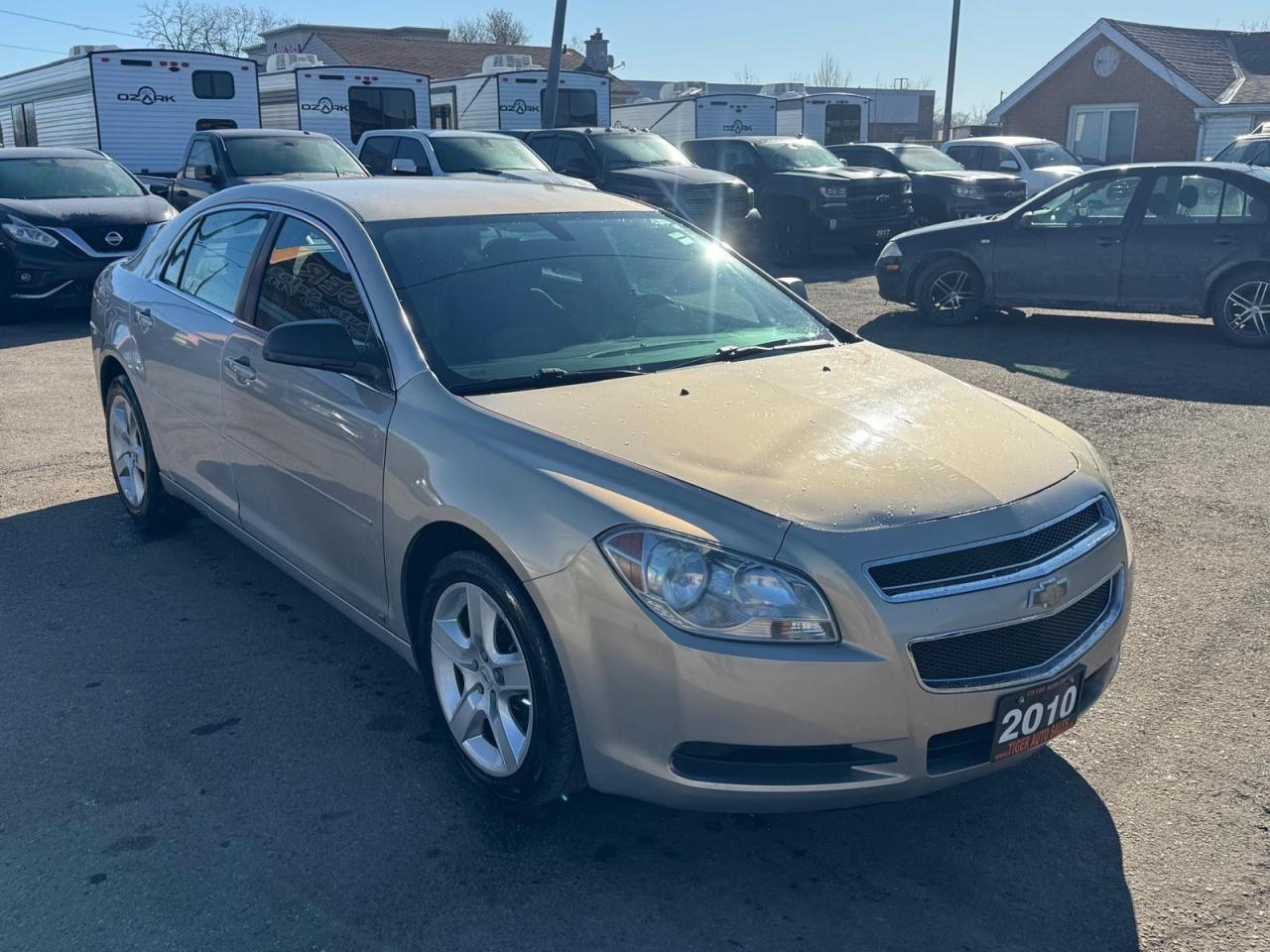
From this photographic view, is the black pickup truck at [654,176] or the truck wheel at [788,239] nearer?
the black pickup truck at [654,176]

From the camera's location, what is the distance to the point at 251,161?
1468 centimetres

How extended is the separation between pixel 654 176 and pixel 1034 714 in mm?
14460

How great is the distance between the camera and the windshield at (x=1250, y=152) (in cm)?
1919

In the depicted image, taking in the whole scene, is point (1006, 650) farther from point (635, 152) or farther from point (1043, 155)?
point (1043, 155)

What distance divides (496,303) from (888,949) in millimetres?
2307

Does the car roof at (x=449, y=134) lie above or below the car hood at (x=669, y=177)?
above

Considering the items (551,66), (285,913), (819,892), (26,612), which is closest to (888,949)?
(819,892)

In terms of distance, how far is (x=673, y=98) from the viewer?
983 inches

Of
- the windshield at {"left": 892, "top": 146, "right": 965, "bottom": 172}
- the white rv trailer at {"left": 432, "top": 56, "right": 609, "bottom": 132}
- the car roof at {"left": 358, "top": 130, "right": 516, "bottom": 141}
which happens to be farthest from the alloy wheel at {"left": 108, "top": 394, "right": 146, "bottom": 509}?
the white rv trailer at {"left": 432, "top": 56, "right": 609, "bottom": 132}

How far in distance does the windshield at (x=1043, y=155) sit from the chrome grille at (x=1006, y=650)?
20066 mm

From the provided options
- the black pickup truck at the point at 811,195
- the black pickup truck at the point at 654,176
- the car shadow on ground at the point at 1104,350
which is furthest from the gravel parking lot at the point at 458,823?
the black pickup truck at the point at 811,195

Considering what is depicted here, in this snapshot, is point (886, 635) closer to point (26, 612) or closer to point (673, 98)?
point (26, 612)

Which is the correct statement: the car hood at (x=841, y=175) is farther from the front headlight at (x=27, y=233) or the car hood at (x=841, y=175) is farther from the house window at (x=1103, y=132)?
the house window at (x=1103, y=132)

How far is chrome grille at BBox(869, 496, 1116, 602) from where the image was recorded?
2.79 meters
